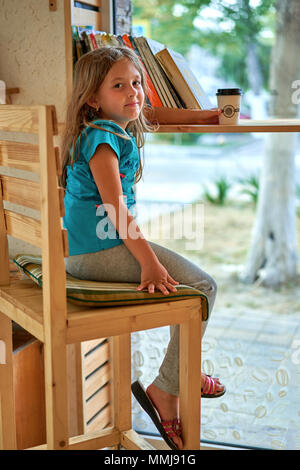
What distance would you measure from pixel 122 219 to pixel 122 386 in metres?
0.62

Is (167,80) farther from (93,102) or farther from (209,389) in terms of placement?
(209,389)

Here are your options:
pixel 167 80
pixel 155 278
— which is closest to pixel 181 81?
pixel 167 80

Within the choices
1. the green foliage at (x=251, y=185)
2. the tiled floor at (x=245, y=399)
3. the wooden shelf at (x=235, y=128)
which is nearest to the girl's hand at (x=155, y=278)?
the wooden shelf at (x=235, y=128)

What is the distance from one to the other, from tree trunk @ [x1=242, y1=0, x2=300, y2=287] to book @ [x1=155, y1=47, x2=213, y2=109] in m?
2.64

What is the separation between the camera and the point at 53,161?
1.13 metres

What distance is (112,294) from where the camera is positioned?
127 centimetres

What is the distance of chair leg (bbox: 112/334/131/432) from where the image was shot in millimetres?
1708

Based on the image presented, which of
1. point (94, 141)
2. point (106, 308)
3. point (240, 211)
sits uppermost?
point (94, 141)

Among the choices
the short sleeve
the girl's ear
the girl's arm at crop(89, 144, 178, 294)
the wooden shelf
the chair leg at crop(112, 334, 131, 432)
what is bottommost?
the chair leg at crop(112, 334, 131, 432)

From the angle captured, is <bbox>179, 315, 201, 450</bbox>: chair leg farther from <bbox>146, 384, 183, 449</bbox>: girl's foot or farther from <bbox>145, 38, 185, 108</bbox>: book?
<bbox>145, 38, 185, 108</bbox>: book

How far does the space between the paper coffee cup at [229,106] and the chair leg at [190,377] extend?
61cm

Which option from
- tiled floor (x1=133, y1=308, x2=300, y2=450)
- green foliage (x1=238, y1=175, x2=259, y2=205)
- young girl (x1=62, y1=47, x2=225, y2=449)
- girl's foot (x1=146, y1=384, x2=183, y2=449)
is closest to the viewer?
young girl (x1=62, y1=47, x2=225, y2=449)

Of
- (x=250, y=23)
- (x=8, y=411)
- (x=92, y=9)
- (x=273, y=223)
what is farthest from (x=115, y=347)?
(x=250, y=23)

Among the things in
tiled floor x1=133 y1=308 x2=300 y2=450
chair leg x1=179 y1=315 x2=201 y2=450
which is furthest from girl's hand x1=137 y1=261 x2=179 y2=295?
tiled floor x1=133 y1=308 x2=300 y2=450
